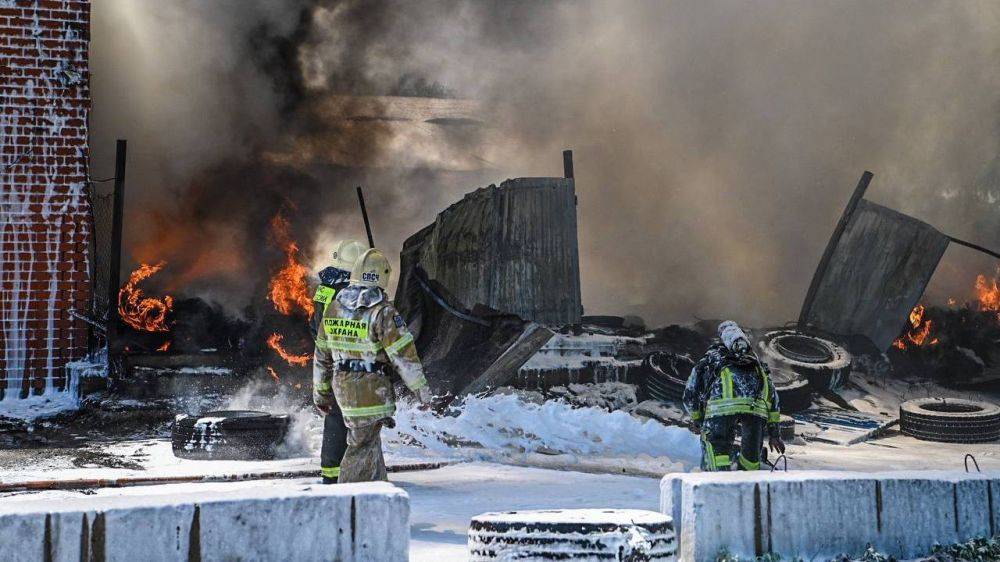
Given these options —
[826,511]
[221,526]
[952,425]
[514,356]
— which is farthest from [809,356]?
[221,526]

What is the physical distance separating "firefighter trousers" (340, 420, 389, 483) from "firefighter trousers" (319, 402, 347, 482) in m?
0.31

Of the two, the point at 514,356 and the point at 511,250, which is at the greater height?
the point at 511,250

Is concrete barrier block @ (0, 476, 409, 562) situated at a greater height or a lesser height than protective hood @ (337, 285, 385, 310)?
lesser

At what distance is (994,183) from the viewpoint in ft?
74.1

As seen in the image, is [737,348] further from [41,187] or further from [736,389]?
[41,187]

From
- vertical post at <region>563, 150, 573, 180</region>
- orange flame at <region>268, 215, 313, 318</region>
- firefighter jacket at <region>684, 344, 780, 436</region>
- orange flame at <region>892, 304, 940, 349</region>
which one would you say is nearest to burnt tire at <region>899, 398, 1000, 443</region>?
orange flame at <region>892, 304, 940, 349</region>

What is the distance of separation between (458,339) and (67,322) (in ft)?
14.9

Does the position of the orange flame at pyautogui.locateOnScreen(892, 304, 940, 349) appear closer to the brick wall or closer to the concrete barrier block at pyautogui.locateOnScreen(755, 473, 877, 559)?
the brick wall

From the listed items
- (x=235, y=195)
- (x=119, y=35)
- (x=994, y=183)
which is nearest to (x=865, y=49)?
(x=994, y=183)

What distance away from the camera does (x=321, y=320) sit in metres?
7.82

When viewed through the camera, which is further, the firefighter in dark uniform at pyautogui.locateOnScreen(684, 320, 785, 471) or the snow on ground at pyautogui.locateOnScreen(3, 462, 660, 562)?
the firefighter in dark uniform at pyautogui.locateOnScreen(684, 320, 785, 471)

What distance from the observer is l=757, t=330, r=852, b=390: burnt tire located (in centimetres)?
1627

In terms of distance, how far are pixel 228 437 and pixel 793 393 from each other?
7.60 meters

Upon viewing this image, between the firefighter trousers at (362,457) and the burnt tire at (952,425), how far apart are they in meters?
8.82
